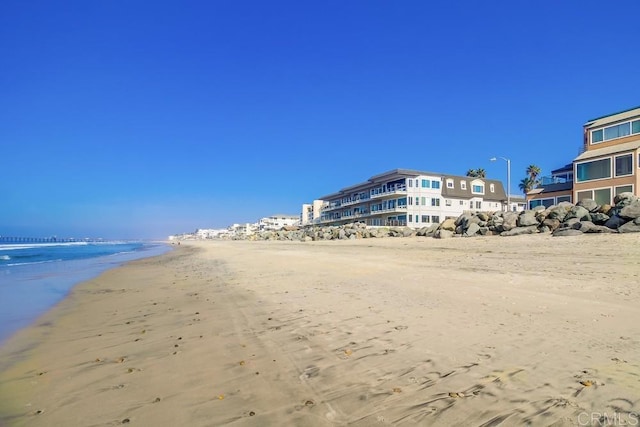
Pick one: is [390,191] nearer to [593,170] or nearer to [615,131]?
[593,170]

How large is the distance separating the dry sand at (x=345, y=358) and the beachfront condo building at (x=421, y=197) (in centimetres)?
5106

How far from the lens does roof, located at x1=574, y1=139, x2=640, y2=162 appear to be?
101 ft

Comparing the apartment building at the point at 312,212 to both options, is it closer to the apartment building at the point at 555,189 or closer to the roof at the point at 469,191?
the roof at the point at 469,191

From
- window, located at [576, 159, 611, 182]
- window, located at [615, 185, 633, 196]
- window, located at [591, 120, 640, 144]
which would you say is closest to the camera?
window, located at [615, 185, 633, 196]

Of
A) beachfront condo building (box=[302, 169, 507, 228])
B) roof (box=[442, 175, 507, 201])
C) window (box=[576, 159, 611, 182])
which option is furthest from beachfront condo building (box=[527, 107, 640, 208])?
roof (box=[442, 175, 507, 201])

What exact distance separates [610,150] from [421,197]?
2965 cm

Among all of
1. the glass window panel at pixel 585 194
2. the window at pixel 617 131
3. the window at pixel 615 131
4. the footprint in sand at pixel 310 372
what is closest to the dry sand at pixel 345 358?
the footprint in sand at pixel 310 372

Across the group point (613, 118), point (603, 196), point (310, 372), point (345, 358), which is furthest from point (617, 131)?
point (310, 372)

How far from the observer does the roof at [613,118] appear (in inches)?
1250

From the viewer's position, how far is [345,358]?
4.80 metres

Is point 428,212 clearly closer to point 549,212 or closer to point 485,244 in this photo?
point 549,212

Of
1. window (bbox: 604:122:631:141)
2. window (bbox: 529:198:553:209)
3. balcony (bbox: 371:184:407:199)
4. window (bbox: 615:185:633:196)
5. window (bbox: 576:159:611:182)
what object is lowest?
window (bbox: 529:198:553:209)

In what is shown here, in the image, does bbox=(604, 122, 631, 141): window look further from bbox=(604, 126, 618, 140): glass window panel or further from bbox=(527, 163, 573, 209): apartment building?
bbox=(527, 163, 573, 209): apartment building

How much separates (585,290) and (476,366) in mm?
6247
